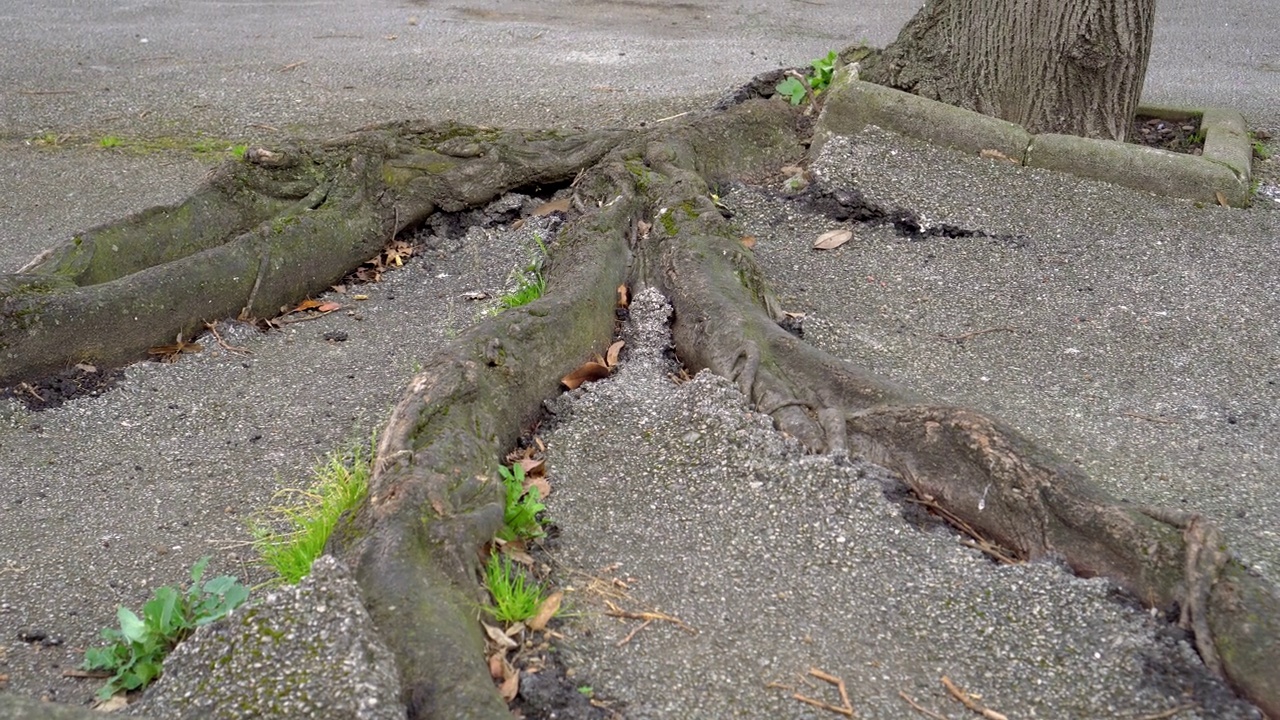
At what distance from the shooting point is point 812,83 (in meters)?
5.68

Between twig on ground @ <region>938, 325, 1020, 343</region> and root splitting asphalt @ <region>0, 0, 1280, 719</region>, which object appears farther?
twig on ground @ <region>938, 325, 1020, 343</region>

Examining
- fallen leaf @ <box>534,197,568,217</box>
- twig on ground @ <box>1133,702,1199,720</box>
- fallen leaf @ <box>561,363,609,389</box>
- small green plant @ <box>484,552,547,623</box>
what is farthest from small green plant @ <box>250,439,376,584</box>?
fallen leaf @ <box>534,197,568,217</box>

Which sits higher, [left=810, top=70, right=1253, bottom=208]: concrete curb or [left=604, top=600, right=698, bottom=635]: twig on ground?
[left=810, top=70, right=1253, bottom=208]: concrete curb

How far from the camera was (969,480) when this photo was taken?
2.89 metres

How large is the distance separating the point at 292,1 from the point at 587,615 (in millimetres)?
8371

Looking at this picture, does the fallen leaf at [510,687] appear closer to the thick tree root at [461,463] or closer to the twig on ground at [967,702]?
the thick tree root at [461,463]

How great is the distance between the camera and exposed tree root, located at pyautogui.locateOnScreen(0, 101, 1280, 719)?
239cm

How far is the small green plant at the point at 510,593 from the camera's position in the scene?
246cm

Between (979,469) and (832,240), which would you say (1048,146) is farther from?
(979,469)

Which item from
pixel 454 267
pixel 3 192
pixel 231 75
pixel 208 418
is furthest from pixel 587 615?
pixel 231 75

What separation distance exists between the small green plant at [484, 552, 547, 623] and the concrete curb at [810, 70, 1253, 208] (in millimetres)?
3169

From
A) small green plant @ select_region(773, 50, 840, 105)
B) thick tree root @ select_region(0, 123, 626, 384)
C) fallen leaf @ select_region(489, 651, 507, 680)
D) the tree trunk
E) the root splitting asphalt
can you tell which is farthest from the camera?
small green plant @ select_region(773, 50, 840, 105)

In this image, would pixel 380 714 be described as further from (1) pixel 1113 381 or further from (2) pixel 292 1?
(2) pixel 292 1

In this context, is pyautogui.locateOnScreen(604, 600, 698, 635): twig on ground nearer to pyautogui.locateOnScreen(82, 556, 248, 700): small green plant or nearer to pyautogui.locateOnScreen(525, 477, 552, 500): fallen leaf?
pyautogui.locateOnScreen(525, 477, 552, 500): fallen leaf
